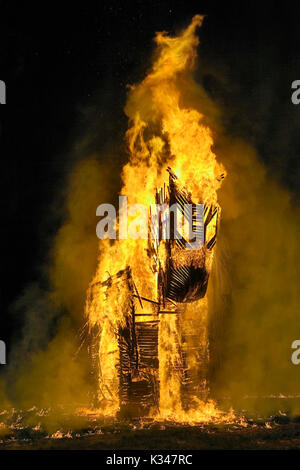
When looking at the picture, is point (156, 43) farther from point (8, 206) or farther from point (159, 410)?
point (159, 410)

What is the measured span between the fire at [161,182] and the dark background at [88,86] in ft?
2.05

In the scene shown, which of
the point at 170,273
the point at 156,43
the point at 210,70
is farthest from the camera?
the point at 210,70

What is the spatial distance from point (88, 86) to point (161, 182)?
7.86ft

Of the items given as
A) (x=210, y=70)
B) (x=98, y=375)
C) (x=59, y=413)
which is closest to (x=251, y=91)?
(x=210, y=70)

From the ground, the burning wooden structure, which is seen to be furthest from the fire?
the ground

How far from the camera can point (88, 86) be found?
29.1 ft

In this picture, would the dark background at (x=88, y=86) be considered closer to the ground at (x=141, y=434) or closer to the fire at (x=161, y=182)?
the fire at (x=161, y=182)

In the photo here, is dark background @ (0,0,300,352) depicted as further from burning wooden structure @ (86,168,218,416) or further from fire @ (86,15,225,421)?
burning wooden structure @ (86,168,218,416)

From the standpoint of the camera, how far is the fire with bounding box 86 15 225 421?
717 cm

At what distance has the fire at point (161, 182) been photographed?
282 inches

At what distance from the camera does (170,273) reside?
700 cm

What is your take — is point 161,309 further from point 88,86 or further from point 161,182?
point 88,86

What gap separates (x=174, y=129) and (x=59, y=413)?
4082 mm

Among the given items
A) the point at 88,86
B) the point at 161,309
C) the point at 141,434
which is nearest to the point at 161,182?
the point at 161,309
